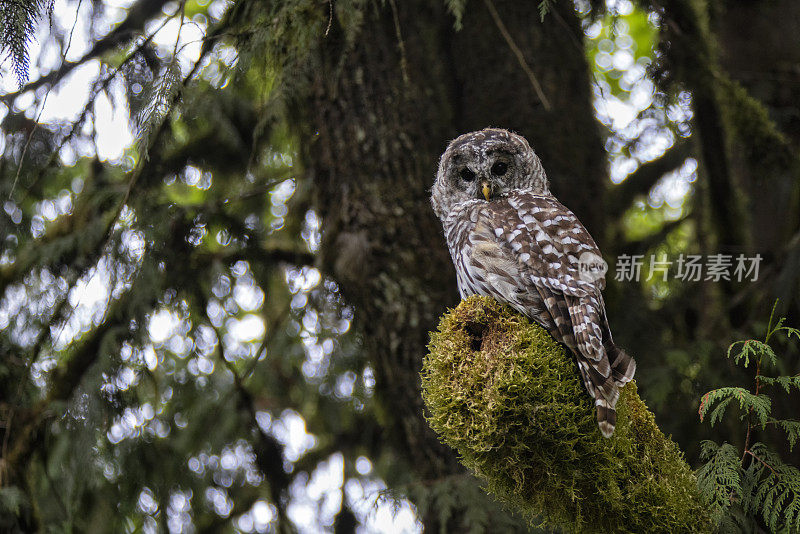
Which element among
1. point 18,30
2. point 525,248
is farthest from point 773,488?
point 18,30

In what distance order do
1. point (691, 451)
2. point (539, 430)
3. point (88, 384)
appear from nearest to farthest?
point (539, 430)
point (88, 384)
point (691, 451)

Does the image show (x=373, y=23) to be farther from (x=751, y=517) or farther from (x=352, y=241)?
(x=751, y=517)

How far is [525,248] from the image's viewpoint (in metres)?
2.34

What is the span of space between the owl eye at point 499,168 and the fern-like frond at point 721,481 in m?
1.24

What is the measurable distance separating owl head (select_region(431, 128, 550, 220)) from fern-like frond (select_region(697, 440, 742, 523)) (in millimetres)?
1175

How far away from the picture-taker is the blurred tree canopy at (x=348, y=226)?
324 centimetres

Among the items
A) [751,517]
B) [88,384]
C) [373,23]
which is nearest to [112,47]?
[373,23]

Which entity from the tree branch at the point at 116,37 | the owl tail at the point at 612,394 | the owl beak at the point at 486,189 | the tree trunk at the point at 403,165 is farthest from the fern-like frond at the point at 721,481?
the tree branch at the point at 116,37

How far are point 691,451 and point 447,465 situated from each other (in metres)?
1.41

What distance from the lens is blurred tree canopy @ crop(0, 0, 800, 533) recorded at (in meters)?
3.24

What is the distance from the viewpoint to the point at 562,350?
209 cm

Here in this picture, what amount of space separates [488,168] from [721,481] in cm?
133

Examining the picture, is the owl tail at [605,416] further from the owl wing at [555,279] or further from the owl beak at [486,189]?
the owl beak at [486,189]

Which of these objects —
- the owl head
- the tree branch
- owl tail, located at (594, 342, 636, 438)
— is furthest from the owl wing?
the tree branch
